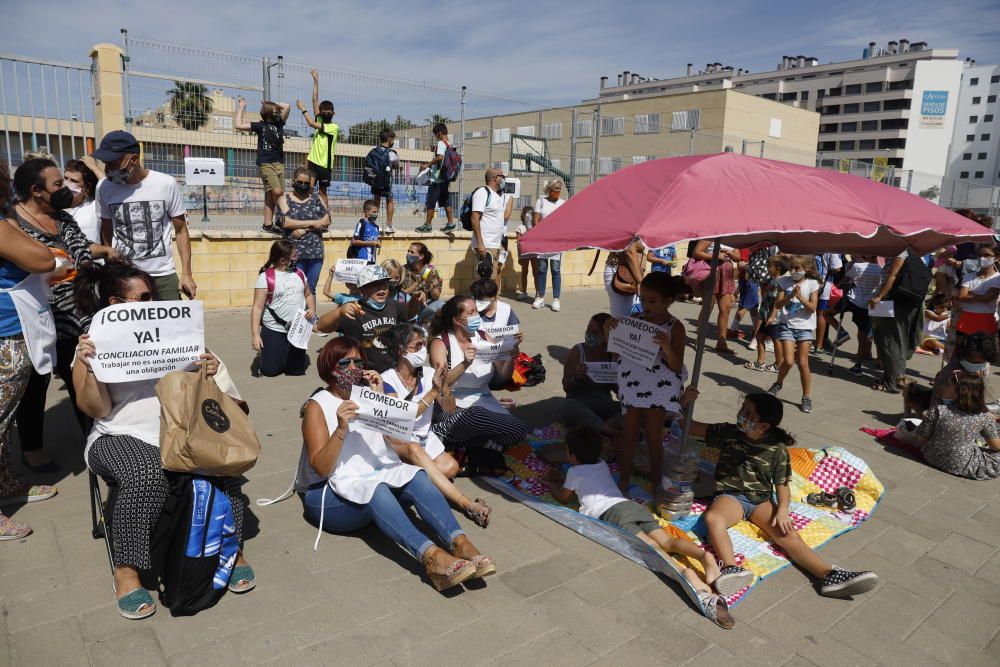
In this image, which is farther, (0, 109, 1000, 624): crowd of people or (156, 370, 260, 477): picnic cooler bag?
(0, 109, 1000, 624): crowd of people

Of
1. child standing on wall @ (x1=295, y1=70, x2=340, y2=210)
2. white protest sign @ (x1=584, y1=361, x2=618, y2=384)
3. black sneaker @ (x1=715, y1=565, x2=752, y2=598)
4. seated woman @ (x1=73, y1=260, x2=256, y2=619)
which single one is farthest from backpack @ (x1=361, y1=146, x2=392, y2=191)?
black sneaker @ (x1=715, y1=565, x2=752, y2=598)

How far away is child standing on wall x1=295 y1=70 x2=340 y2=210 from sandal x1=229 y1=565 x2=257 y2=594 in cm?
786

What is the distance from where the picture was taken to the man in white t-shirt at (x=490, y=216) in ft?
36.1

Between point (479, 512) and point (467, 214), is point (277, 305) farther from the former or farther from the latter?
point (467, 214)

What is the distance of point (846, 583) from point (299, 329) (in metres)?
5.10

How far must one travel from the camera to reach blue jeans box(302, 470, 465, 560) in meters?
3.43

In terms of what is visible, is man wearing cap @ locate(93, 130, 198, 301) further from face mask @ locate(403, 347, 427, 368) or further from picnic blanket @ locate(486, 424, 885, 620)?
picnic blanket @ locate(486, 424, 885, 620)

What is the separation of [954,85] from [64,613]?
106 metres

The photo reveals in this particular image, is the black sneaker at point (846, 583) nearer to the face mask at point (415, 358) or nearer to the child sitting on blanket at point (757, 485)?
the child sitting on blanket at point (757, 485)

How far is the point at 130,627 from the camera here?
9.64 ft

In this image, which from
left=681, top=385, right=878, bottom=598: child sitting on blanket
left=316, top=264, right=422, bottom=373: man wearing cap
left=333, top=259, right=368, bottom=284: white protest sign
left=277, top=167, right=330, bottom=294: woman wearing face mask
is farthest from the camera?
left=277, top=167, right=330, bottom=294: woman wearing face mask

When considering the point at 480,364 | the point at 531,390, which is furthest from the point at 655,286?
the point at 531,390

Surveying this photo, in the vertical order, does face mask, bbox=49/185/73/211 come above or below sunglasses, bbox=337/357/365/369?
above

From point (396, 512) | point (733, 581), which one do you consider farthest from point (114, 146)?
point (733, 581)
